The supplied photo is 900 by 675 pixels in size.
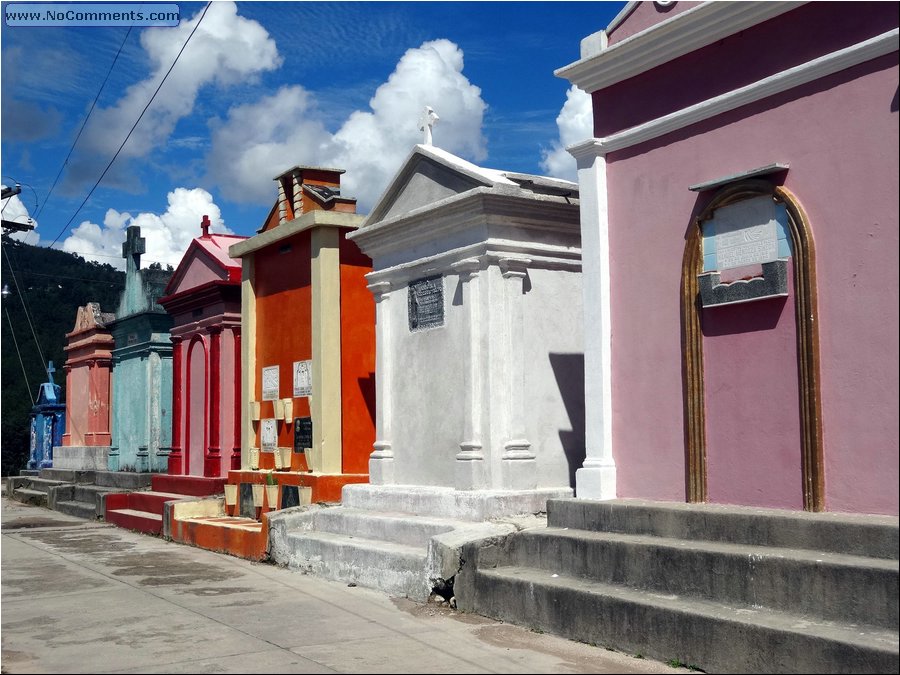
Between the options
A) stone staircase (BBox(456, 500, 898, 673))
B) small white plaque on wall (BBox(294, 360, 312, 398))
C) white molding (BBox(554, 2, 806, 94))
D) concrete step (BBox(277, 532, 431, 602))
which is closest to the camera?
stone staircase (BBox(456, 500, 898, 673))

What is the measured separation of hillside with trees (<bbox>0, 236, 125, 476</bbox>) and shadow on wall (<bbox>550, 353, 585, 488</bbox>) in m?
31.6

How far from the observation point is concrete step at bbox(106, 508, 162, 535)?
1519 cm

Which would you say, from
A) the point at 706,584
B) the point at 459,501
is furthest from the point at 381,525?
the point at 706,584

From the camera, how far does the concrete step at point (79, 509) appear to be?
1870 cm

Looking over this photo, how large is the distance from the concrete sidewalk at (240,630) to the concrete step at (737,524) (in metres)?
0.99

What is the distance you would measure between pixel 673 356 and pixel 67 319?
46.5 m

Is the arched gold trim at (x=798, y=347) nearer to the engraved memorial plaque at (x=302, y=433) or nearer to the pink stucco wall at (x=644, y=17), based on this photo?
the pink stucco wall at (x=644, y=17)

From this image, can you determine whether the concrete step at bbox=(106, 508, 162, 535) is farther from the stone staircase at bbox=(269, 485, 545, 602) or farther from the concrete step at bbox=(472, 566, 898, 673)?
the concrete step at bbox=(472, 566, 898, 673)

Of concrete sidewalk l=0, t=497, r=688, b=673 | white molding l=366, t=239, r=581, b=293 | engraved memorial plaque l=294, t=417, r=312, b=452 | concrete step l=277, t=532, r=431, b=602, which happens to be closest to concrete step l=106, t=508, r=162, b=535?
engraved memorial plaque l=294, t=417, r=312, b=452

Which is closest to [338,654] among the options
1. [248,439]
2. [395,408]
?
[395,408]

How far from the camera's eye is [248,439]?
14.3 meters

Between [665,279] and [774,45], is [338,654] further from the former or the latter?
[774,45]

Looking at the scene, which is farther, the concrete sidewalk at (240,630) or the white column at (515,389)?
the white column at (515,389)

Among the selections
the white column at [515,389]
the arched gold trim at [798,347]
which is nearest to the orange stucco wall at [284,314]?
the white column at [515,389]
